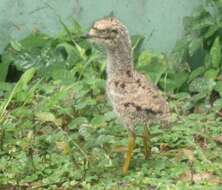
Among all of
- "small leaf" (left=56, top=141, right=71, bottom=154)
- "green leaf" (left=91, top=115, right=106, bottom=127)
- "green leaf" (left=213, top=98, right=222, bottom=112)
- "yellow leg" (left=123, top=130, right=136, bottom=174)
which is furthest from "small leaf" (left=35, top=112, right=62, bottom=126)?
"green leaf" (left=213, top=98, right=222, bottom=112)

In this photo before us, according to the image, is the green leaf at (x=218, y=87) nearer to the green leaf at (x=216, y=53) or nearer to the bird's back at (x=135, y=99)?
the green leaf at (x=216, y=53)

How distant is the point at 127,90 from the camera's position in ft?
19.2

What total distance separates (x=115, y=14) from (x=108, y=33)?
1.78 metres

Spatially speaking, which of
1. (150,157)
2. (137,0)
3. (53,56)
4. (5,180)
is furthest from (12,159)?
(137,0)

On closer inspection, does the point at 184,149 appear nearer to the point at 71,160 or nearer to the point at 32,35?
the point at 71,160

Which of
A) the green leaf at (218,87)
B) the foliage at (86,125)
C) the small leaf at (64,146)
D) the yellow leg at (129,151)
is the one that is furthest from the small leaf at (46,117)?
the green leaf at (218,87)

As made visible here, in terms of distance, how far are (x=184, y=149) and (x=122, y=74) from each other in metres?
0.66

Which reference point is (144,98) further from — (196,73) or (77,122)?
(196,73)

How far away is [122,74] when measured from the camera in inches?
234

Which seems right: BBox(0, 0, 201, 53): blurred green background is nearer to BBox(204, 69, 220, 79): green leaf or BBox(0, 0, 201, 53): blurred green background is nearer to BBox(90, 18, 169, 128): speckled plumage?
BBox(204, 69, 220, 79): green leaf

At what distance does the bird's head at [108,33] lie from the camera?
231 inches

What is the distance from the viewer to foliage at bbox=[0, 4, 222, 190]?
5.84m

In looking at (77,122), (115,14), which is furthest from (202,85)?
(77,122)

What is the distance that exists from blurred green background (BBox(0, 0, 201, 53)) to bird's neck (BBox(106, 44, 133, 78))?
170cm
